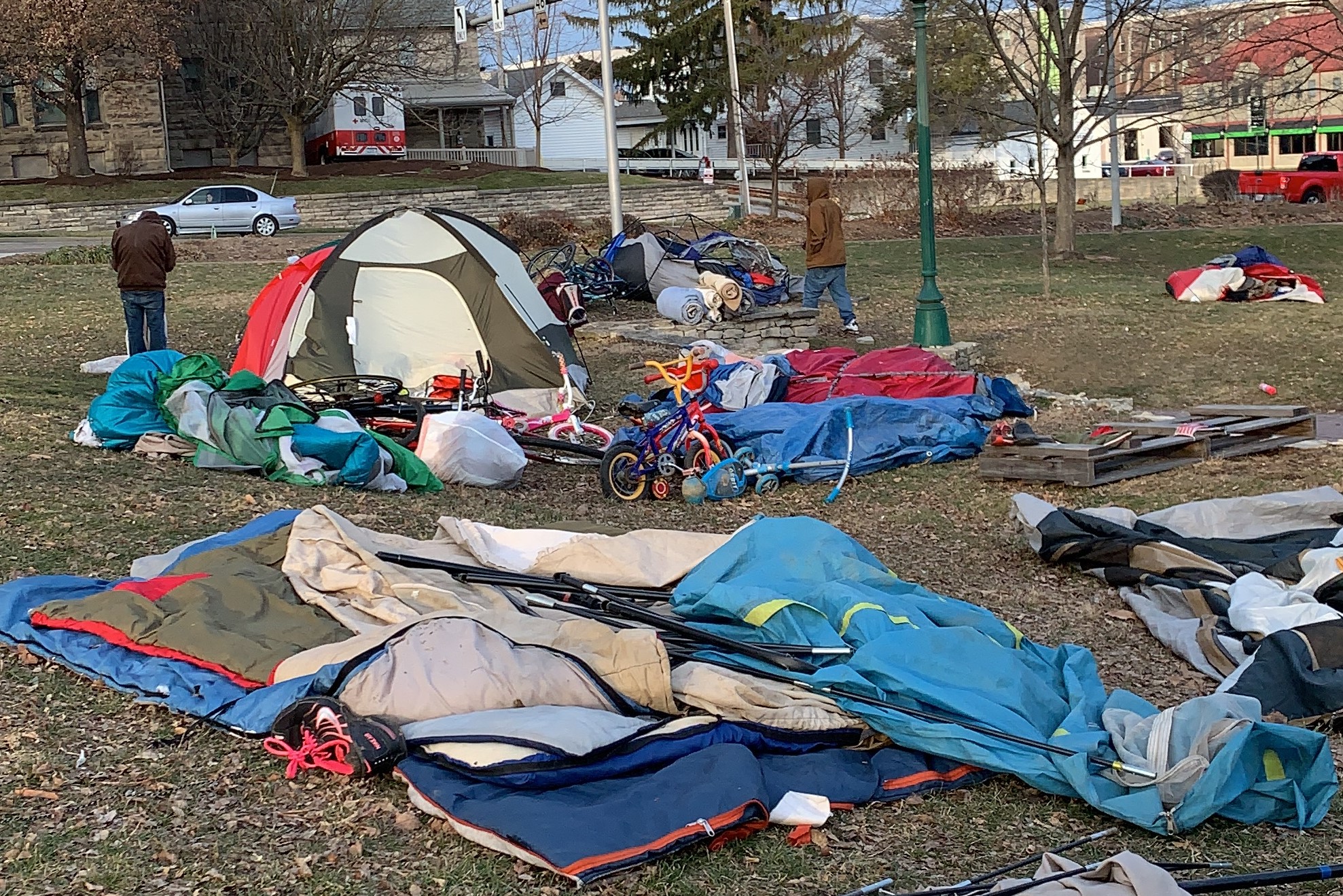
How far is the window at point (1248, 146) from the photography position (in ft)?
161

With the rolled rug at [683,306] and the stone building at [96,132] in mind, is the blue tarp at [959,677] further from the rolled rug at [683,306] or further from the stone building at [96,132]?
the stone building at [96,132]

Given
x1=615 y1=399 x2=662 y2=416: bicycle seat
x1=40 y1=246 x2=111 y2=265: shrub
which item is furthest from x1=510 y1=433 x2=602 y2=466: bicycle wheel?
x1=40 y1=246 x2=111 y2=265: shrub

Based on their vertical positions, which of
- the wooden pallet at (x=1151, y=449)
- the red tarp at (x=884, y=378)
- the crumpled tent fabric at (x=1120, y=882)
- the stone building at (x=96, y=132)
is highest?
the stone building at (x=96, y=132)

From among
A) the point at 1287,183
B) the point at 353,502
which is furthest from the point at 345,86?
the point at 353,502

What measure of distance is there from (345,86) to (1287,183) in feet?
92.6

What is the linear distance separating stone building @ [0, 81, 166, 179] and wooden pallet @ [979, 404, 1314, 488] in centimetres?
3817

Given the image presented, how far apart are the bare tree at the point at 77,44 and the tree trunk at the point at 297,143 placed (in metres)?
4.00

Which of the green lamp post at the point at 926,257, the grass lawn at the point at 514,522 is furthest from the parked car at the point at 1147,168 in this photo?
the green lamp post at the point at 926,257

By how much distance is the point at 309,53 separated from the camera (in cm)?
4053

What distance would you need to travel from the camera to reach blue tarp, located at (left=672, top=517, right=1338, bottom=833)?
4.31 meters

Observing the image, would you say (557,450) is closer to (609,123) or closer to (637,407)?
(637,407)

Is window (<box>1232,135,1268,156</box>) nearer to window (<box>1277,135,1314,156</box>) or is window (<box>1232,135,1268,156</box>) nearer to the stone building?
window (<box>1277,135,1314,156</box>)

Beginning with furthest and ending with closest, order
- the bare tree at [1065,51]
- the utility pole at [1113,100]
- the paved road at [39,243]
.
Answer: the paved road at [39,243] < the utility pole at [1113,100] < the bare tree at [1065,51]

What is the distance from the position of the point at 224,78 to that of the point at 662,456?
38.7m
